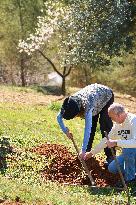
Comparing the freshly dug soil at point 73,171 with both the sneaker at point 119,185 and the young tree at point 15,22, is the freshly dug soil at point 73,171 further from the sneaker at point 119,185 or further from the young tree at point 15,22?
the young tree at point 15,22

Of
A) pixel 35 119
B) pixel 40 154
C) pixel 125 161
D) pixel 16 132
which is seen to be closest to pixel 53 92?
pixel 35 119

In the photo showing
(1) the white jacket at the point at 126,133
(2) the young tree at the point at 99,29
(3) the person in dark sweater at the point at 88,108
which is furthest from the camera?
(2) the young tree at the point at 99,29

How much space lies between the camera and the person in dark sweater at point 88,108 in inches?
397

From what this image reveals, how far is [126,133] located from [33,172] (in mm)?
2557

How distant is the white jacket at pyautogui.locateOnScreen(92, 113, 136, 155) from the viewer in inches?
367

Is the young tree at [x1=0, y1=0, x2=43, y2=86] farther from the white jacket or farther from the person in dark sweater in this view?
the white jacket

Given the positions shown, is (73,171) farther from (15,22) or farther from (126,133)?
(15,22)

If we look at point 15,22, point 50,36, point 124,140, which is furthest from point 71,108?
point 15,22

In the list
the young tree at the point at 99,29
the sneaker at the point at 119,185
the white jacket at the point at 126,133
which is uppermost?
the young tree at the point at 99,29

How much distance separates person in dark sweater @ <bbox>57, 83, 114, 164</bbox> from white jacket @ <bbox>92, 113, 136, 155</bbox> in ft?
1.66

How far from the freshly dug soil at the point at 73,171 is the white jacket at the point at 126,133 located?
1122mm

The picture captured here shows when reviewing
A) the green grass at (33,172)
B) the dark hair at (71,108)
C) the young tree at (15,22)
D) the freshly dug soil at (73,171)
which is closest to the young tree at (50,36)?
the young tree at (15,22)

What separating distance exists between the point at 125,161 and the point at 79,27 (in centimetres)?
1442

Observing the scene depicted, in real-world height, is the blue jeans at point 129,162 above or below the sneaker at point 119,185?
above
